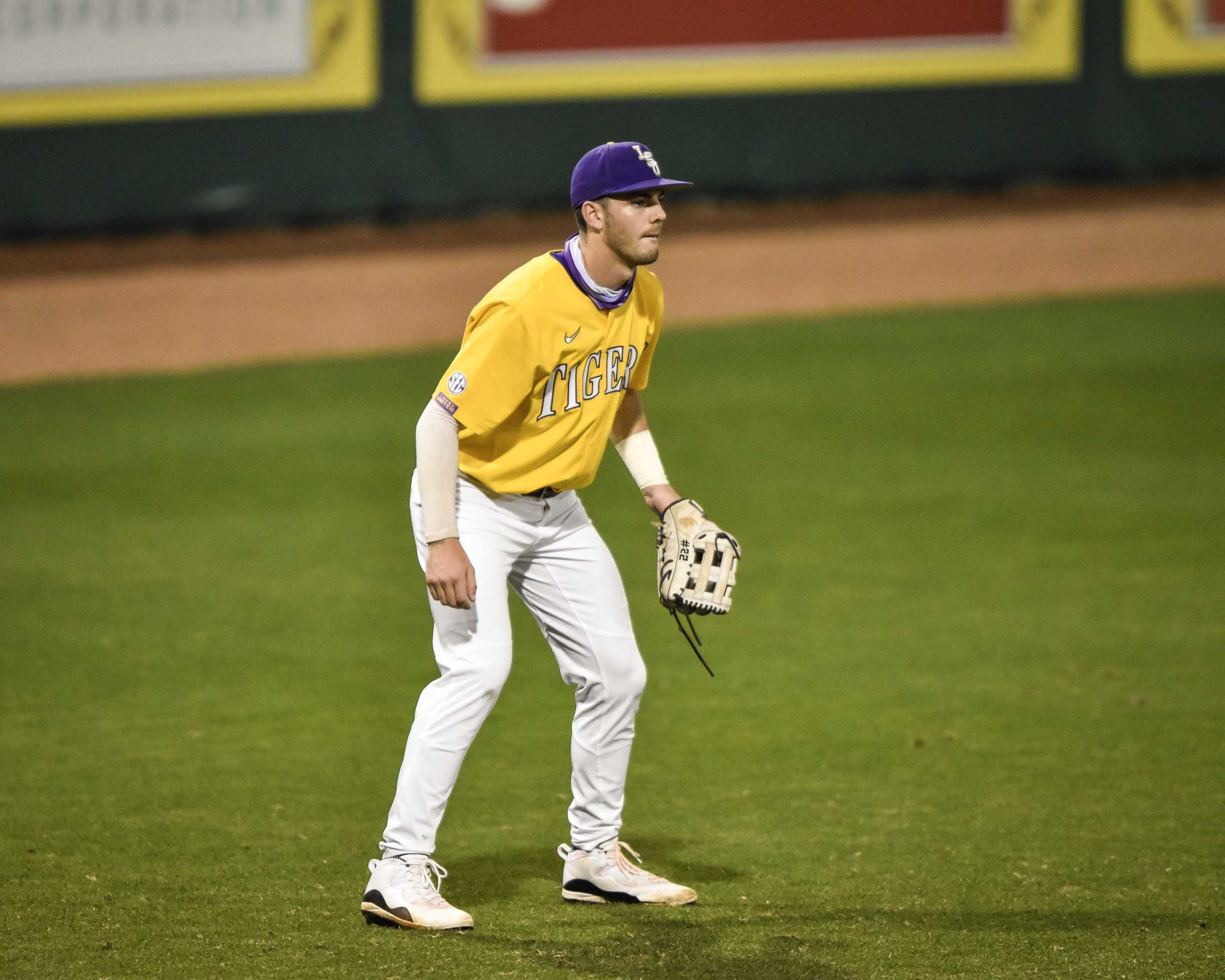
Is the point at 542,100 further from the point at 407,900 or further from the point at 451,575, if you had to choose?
the point at 407,900

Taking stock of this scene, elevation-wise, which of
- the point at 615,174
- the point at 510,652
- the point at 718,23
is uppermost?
the point at 718,23

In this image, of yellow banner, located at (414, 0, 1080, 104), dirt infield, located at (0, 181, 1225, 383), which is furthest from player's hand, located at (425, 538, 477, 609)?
yellow banner, located at (414, 0, 1080, 104)

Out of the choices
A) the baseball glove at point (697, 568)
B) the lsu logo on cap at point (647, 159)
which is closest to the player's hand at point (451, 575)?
the baseball glove at point (697, 568)

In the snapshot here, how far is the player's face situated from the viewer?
13.1ft

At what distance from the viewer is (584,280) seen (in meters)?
4.05

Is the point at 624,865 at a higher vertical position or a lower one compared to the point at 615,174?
lower

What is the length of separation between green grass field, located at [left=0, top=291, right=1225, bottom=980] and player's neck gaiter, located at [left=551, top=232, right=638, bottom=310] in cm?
142

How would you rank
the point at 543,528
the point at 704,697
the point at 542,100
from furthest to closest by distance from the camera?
the point at 542,100 < the point at 704,697 < the point at 543,528

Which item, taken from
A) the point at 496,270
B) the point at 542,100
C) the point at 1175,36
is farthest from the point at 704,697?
the point at 1175,36

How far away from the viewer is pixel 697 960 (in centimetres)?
373

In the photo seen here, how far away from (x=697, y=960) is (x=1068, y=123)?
14.0 m

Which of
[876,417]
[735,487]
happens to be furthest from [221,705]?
[876,417]

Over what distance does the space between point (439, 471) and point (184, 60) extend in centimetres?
1134

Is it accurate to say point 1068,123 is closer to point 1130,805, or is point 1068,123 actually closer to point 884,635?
point 884,635
